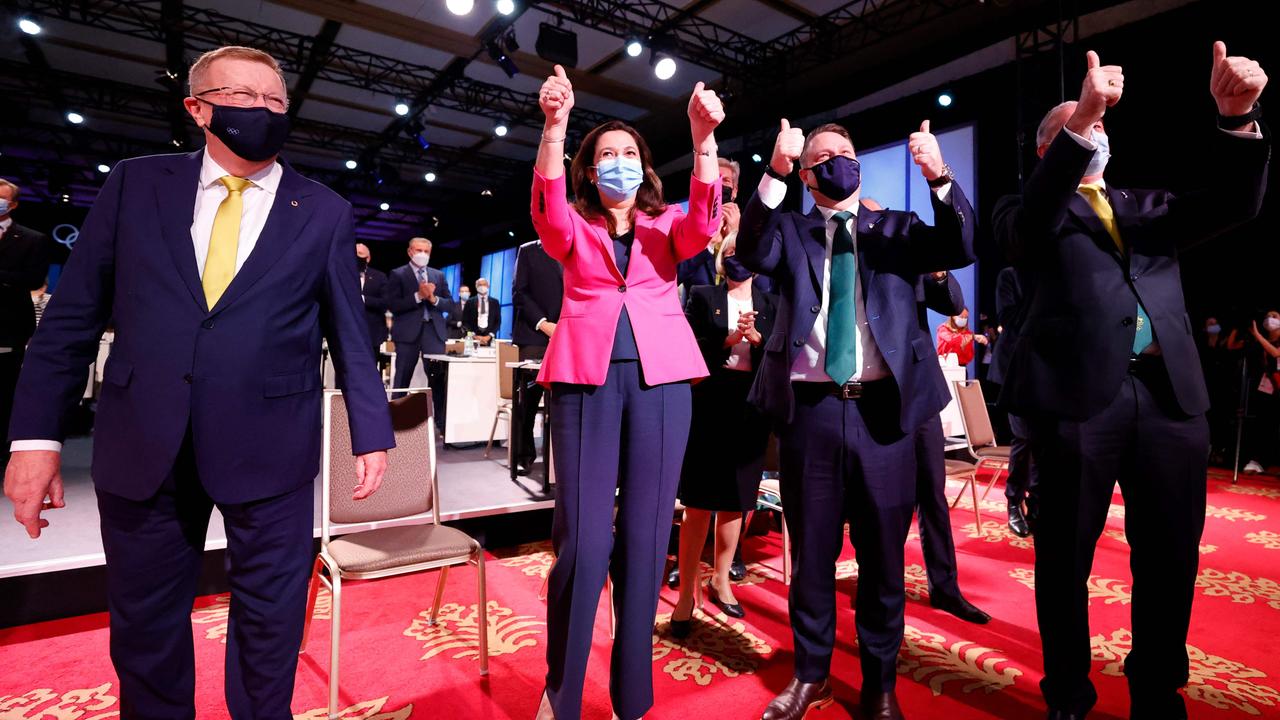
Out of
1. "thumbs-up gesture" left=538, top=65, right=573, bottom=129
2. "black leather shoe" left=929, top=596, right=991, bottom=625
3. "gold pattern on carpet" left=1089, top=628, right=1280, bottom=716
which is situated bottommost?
"gold pattern on carpet" left=1089, top=628, right=1280, bottom=716

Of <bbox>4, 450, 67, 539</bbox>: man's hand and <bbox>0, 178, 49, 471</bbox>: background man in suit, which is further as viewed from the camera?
<bbox>0, 178, 49, 471</bbox>: background man in suit

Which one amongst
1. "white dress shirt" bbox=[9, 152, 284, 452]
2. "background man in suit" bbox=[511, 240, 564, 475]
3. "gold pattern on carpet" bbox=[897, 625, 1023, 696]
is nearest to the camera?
"white dress shirt" bbox=[9, 152, 284, 452]

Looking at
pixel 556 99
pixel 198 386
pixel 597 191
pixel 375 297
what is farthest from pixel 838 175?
pixel 375 297

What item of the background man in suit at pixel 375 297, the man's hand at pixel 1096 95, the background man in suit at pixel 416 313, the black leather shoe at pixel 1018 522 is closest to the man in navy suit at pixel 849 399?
the man's hand at pixel 1096 95

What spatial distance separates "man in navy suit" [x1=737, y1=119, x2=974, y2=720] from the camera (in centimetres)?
187

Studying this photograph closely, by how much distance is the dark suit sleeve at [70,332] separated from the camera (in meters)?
1.26

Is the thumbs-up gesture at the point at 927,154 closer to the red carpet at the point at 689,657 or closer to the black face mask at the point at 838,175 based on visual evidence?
the black face mask at the point at 838,175

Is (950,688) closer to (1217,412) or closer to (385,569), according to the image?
(385,569)

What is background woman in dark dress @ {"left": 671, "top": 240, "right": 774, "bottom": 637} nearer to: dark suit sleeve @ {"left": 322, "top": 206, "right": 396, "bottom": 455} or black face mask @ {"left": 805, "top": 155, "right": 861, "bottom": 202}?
black face mask @ {"left": 805, "top": 155, "right": 861, "bottom": 202}

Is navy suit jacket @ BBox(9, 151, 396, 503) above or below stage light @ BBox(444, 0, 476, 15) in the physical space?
below

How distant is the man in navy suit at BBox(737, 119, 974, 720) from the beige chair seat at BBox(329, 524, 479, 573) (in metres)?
1.14

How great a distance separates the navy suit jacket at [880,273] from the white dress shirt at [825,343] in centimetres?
2

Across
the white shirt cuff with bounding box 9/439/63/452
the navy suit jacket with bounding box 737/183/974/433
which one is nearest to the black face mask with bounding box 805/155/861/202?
the navy suit jacket with bounding box 737/183/974/433

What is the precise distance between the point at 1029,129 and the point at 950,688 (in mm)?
6031
